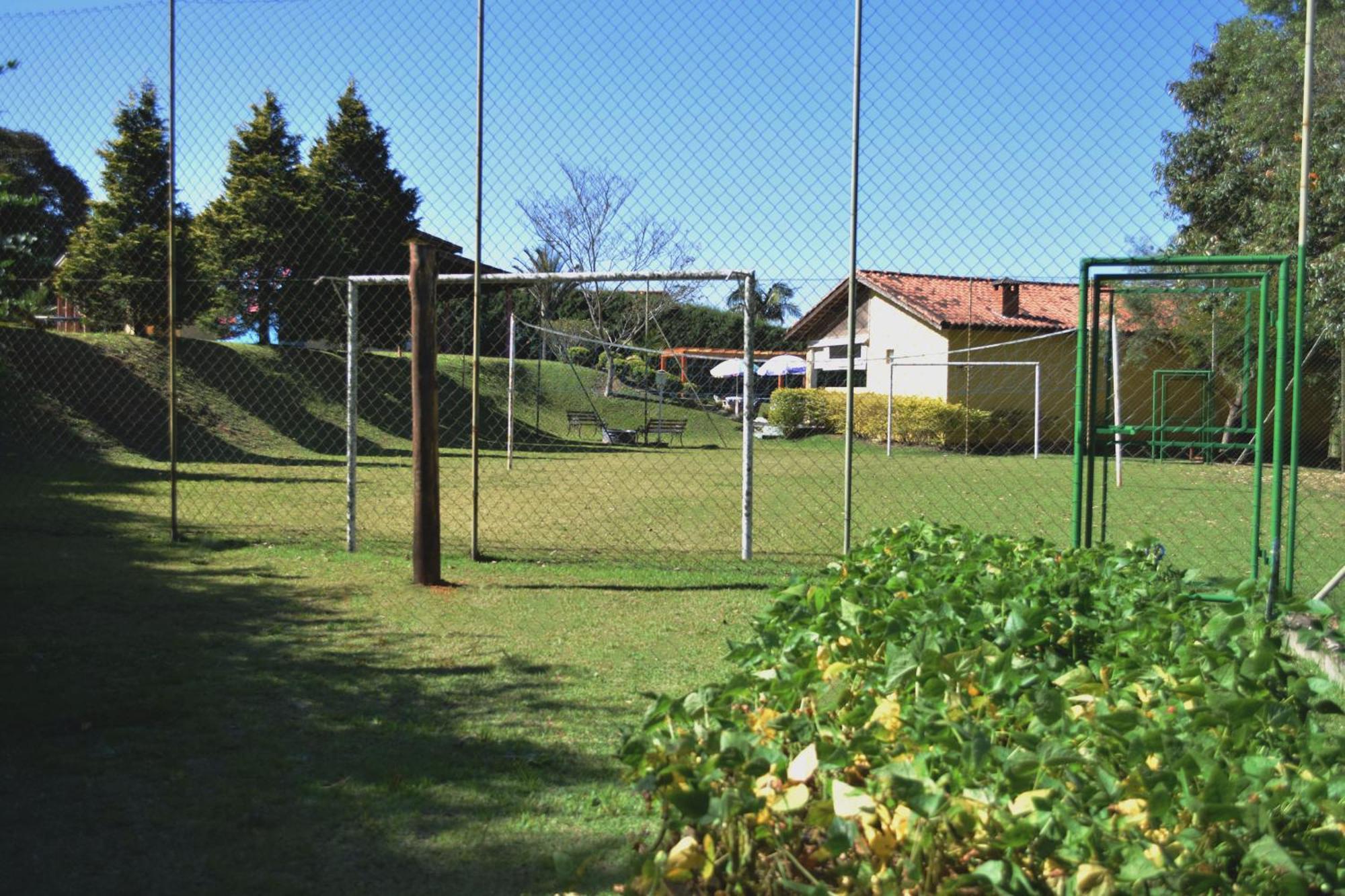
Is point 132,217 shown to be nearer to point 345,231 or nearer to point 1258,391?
point 345,231

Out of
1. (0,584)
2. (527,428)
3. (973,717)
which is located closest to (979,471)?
(527,428)

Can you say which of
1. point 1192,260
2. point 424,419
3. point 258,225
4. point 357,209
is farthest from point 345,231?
point 1192,260

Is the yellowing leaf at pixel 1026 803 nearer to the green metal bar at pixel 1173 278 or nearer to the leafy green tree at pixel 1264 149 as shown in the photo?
the green metal bar at pixel 1173 278

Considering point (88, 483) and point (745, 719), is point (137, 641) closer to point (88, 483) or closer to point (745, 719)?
point (745, 719)

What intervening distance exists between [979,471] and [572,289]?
11792mm

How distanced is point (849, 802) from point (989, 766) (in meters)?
0.25

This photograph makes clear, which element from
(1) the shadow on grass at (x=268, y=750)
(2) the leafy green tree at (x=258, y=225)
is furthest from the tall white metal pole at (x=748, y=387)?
(2) the leafy green tree at (x=258, y=225)

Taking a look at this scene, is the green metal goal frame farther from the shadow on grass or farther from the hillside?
the hillside

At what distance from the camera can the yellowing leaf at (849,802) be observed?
160cm

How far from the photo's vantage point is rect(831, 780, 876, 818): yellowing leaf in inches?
63.1

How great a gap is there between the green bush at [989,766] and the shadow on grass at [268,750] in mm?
1003

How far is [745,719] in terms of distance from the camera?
197cm

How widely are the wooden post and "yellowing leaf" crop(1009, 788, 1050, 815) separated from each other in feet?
17.1

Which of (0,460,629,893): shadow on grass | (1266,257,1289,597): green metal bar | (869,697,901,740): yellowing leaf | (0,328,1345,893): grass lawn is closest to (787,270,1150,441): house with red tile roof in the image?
(0,328,1345,893): grass lawn
